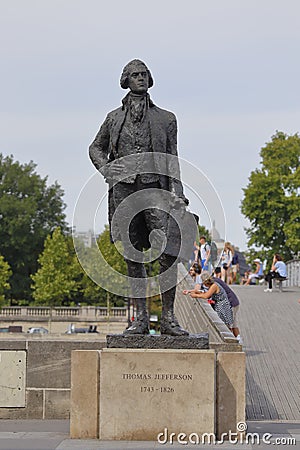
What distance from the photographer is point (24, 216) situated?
90812 mm

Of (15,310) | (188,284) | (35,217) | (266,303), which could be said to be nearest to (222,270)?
(266,303)

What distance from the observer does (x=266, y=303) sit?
2856 cm

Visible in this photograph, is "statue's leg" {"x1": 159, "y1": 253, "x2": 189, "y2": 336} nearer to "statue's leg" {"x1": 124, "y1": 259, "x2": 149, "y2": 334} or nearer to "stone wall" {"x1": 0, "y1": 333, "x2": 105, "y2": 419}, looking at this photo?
"statue's leg" {"x1": 124, "y1": 259, "x2": 149, "y2": 334}

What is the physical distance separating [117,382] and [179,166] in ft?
A: 7.37

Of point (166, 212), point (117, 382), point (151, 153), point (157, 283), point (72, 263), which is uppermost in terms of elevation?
point (72, 263)

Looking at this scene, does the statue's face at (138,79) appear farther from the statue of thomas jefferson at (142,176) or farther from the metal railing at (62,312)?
the metal railing at (62,312)

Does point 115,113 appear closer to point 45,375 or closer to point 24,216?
point 45,375

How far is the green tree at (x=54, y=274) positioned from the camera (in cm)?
8325

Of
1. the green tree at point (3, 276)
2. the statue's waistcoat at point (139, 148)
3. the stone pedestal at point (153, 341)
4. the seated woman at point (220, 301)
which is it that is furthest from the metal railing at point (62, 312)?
the stone pedestal at point (153, 341)

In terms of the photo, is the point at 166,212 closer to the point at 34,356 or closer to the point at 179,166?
the point at 179,166

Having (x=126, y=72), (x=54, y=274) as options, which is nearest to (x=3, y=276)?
(x=54, y=274)

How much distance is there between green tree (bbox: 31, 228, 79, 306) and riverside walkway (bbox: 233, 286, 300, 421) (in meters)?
53.0

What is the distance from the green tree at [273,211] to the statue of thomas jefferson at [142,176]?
165ft

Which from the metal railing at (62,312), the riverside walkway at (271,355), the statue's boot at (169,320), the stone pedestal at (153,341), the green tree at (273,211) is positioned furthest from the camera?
the metal railing at (62,312)
